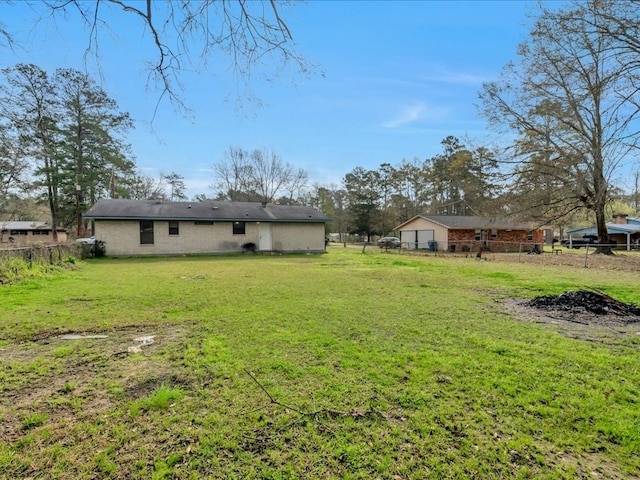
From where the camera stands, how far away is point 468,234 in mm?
25219

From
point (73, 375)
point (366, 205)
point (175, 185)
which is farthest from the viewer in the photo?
point (175, 185)

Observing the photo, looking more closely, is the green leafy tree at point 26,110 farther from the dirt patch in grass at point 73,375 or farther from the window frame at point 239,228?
→ the window frame at point 239,228

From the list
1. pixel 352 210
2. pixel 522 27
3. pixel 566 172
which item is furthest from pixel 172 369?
pixel 352 210

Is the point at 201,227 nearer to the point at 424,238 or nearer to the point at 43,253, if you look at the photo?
the point at 43,253

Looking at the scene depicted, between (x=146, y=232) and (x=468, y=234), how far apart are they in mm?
22194

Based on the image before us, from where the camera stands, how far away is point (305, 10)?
9.39 feet

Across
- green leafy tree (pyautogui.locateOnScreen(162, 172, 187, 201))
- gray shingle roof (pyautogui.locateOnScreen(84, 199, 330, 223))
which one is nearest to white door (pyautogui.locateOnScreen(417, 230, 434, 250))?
gray shingle roof (pyautogui.locateOnScreen(84, 199, 330, 223))

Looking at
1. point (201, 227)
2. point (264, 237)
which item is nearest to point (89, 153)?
point (201, 227)

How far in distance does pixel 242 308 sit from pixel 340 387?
3.35 meters

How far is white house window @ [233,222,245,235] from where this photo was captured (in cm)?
1950

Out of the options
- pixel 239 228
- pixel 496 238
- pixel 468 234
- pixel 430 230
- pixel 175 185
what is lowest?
pixel 496 238

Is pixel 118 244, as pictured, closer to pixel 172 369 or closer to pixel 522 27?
pixel 172 369

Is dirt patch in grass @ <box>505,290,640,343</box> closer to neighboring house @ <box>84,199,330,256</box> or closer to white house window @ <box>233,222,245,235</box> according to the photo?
neighboring house @ <box>84,199,330,256</box>

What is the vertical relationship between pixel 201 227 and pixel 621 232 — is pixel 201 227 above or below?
above
